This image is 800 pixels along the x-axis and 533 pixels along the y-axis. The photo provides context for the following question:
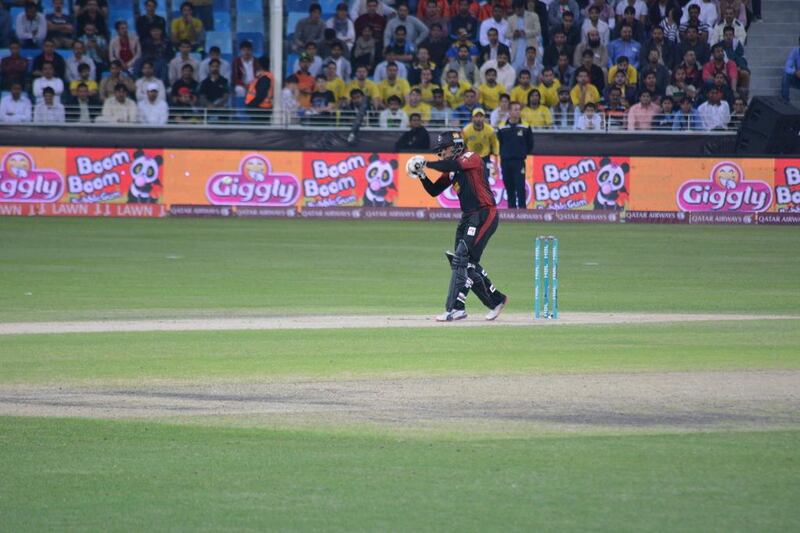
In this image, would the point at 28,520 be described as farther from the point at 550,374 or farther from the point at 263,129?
the point at 263,129

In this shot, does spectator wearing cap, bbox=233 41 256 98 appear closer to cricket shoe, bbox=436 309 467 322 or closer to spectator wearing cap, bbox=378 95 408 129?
spectator wearing cap, bbox=378 95 408 129

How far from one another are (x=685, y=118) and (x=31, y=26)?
15.5 metres

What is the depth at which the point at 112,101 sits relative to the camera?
3102 cm

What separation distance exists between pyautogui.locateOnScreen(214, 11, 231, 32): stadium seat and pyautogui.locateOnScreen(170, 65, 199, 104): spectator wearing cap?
3.16m

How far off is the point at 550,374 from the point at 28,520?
18.5 feet

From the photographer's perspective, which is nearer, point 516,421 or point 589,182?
point 516,421

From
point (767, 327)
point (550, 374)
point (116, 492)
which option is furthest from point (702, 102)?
point (116, 492)

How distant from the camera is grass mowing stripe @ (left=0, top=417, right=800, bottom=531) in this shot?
6.94 m

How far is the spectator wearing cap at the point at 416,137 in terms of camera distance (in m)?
29.3

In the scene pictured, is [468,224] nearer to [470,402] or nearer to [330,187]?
[470,402]

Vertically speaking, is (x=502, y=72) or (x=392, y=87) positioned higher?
(x=502, y=72)

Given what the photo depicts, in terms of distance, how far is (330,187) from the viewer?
30.2 meters

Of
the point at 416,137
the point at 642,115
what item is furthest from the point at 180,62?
the point at 642,115

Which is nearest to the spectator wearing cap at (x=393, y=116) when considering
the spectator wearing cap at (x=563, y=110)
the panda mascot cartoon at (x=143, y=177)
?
the spectator wearing cap at (x=563, y=110)
